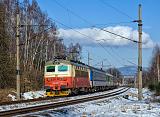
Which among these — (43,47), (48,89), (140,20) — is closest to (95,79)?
(48,89)

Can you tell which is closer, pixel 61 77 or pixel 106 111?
pixel 106 111

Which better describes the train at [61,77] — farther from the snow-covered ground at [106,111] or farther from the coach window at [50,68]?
the snow-covered ground at [106,111]

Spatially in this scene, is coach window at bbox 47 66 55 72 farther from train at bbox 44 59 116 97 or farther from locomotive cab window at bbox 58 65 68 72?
locomotive cab window at bbox 58 65 68 72

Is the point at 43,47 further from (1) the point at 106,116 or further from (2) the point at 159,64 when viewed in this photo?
(1) the point at 106,116

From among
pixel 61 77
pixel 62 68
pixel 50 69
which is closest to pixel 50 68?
pixel 50 69

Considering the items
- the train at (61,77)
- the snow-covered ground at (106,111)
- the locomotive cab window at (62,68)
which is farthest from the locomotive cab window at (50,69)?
the snow-covered ground at (106,111)

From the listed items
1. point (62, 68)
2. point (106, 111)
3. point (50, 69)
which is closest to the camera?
point (106, 111)

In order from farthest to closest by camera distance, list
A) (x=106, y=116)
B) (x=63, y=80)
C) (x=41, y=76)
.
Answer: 1. (x=41, y=76)
2. (x=63, y=80)
3. (x=106, y=116)

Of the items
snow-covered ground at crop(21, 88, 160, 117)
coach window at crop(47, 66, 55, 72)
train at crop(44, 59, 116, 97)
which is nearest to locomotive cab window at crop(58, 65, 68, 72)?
train at crop(44, 59, 116, 97)

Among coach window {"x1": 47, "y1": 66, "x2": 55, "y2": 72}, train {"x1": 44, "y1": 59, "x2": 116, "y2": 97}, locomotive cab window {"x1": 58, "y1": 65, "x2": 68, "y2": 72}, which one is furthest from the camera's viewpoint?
coach window {"x1": 47, "y1": 66, "x2": 55, "y2": 72}

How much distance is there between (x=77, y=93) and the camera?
41719 mm

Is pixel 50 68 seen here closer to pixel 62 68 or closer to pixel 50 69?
pixel 50 69

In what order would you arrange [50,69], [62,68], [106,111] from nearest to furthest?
[106,111], [62,68], [50,69]

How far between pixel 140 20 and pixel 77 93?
13.9 m
